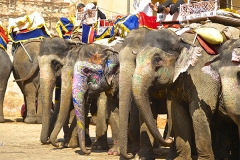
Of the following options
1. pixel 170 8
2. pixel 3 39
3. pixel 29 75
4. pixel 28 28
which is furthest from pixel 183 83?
pixel 3 39

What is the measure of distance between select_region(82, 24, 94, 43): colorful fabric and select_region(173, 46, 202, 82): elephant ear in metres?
4.17

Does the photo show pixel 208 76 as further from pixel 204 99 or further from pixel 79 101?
pixel 79 101

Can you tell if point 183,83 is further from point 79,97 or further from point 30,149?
point 30,149

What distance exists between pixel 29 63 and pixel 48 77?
4.72m

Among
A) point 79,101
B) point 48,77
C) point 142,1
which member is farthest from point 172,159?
point 142,1

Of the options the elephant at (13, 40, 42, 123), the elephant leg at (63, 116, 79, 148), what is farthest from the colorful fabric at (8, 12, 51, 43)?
the elephant leg at (63, 116, 79, 148)

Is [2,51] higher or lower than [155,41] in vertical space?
lower

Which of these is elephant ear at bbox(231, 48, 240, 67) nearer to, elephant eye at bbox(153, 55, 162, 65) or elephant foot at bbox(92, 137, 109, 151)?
elephant eye at bbox(153, 55, 162, 65)

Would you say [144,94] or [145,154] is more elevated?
[144,94]

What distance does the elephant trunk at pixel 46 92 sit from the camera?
33.1ft

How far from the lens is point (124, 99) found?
8531 mm

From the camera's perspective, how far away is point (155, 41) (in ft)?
26.7

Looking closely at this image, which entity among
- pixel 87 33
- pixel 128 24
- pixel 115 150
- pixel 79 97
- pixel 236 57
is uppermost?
pixel 236 57

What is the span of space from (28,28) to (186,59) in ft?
25.4
